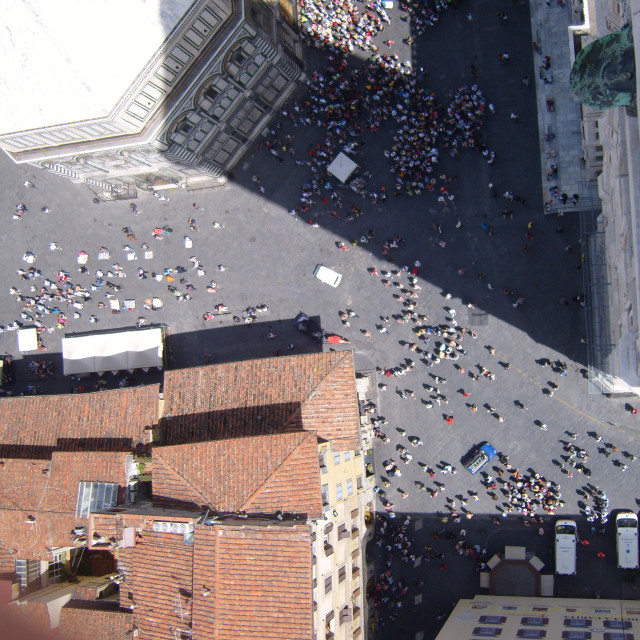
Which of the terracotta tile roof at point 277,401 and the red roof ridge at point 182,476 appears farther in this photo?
the terracotta tile roof at point 277,401

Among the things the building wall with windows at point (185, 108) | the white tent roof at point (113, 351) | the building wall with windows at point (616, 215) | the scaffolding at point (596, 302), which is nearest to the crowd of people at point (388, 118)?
the building wall with windows at point (185, 108)

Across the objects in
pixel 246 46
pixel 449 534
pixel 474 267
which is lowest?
pixel 449 534

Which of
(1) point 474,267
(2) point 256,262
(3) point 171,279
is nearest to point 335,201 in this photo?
(2) point 256,262

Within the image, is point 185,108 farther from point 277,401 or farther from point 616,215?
point 616,215

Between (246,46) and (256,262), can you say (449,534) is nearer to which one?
(256,262)

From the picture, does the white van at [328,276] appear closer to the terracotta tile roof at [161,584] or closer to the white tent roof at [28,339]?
the terracotta tile roof at [161,584]

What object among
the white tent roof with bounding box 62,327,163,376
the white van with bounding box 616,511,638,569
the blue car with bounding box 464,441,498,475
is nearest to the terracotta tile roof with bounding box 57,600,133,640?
the white tent roof with bounding box 62,327,163,376

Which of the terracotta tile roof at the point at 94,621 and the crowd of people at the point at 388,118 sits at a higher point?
the crowd of people at the point at 388,118

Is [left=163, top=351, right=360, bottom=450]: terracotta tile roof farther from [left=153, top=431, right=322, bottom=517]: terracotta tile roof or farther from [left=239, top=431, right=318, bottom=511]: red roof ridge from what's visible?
[left=153, top=431, right=322, bottom=517]: terracotta tile roof

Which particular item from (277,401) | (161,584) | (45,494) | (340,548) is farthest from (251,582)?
(45,494)
